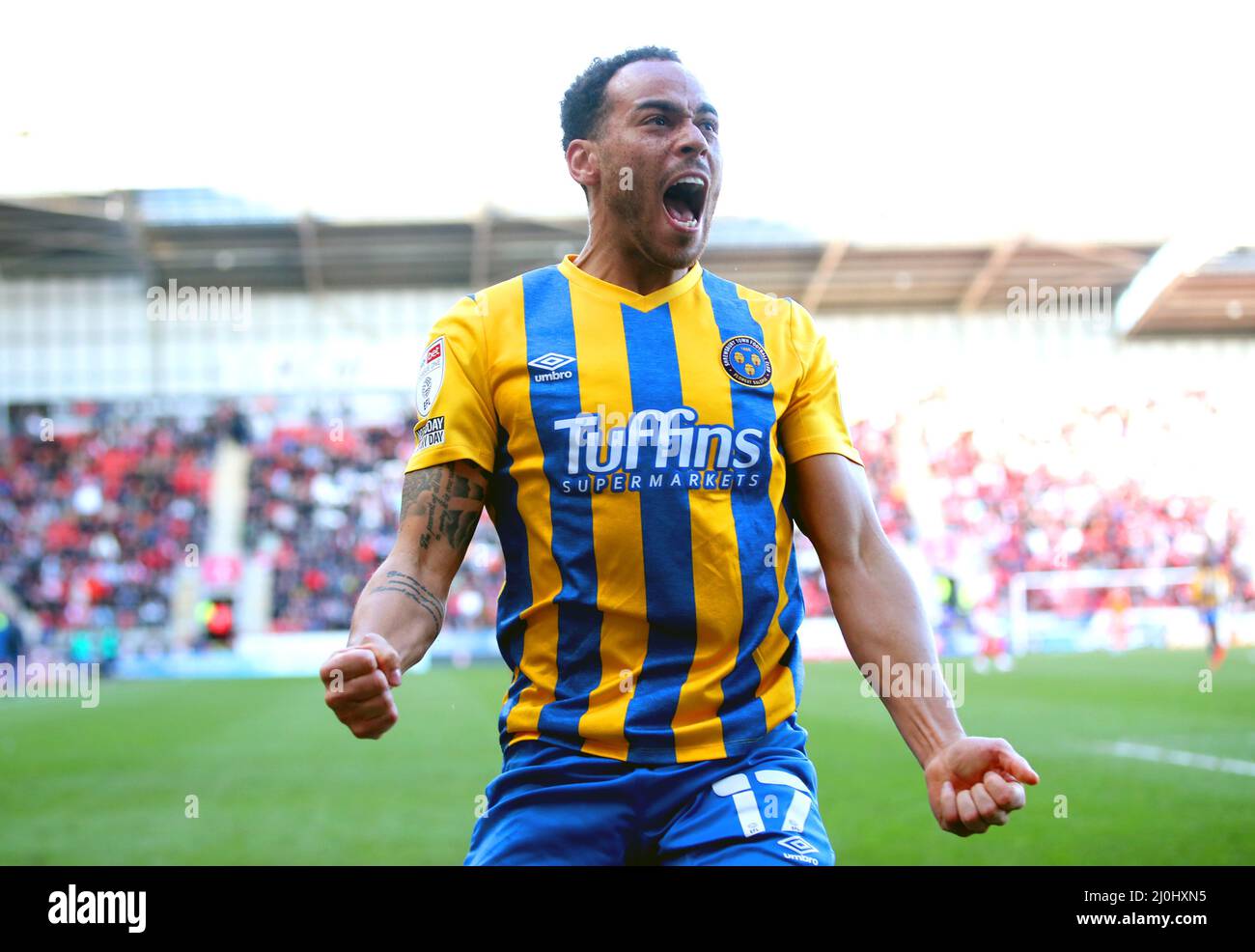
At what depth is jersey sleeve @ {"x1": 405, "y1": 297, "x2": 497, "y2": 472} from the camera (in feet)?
7.78

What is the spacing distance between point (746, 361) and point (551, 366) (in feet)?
1.24

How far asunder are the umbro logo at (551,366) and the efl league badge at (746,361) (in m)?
0.30

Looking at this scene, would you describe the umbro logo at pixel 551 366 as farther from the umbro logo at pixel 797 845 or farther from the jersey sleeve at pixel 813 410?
the umbro logo at pixel 797 845

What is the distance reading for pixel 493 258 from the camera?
27.8m

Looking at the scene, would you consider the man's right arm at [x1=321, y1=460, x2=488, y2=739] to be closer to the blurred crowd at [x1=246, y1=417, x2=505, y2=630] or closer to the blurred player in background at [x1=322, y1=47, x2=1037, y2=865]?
the blurred player in background at [x1=322, y1=47, x2=1037, y2=865]

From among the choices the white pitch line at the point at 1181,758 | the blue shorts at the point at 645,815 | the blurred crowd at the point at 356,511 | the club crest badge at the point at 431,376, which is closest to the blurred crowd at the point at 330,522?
the blurred crowd at the point at 356,511

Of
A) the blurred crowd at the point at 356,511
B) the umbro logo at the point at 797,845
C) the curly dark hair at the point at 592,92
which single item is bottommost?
the umbro logo at the point at 797,845

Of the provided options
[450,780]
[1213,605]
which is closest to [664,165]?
[450,780]

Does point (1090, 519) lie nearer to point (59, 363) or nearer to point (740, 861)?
point (59, 363)

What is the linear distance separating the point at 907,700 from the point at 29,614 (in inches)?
1101

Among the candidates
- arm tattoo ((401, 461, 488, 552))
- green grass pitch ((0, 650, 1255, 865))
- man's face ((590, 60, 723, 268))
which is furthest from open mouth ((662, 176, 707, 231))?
green grass pitch ((0, 650, 1255, 865))

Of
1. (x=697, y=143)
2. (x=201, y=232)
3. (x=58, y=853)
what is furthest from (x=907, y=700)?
(x=201, y=232)

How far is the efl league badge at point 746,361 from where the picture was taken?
Result: 2.42 meters

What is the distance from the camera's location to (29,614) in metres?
26.8
